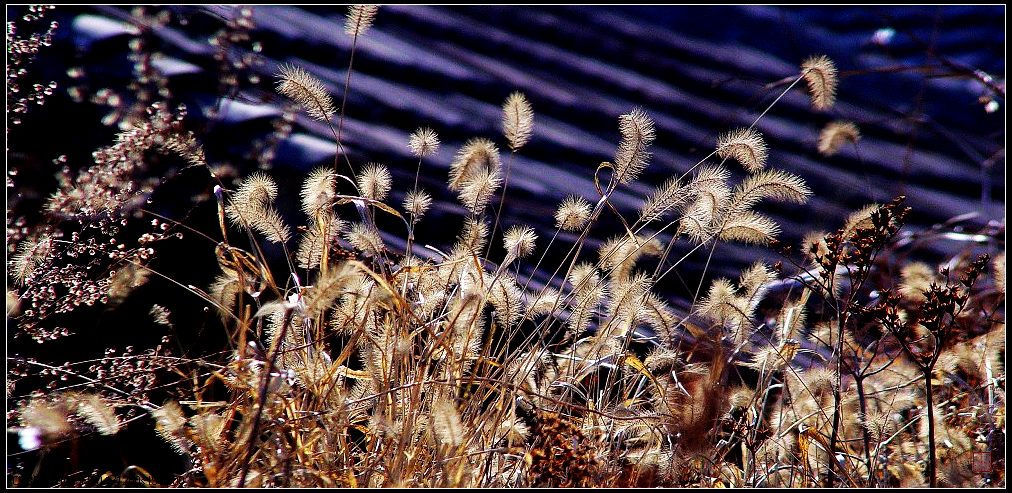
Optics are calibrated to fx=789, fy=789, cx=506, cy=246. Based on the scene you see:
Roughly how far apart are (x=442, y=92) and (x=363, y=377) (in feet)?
6.33

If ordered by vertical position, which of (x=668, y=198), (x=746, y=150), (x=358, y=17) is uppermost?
(x=358, y=17)

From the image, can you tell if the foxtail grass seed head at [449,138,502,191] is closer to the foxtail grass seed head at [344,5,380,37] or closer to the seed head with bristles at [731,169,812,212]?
the foxtail grass seed head at [344,5,380,37]

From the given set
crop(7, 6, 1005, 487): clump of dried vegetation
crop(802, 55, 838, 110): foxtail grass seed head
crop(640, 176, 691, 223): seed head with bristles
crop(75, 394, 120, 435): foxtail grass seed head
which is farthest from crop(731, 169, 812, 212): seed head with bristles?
crop(75, 394, 120, 435): foxtail grass seed head

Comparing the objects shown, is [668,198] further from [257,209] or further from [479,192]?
[257,209]

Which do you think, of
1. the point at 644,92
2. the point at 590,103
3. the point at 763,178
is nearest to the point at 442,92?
the point at 590,103

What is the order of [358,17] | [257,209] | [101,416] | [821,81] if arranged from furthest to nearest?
[821,81] → [358,17] → [257,209] → [101,416]

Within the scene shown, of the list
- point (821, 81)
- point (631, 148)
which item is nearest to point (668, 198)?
point (631, 148)

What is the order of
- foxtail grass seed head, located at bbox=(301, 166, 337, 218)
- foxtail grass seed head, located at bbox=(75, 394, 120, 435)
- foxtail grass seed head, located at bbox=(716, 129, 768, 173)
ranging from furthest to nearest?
foxtail grass seed head, located at bbox=(716, 129, 768, 173) → foxtail grass seed head, located at bbox=(301, 166, 337, 218) → foxtail grass seed head, located at bbox=(75, 394, 120, 435)

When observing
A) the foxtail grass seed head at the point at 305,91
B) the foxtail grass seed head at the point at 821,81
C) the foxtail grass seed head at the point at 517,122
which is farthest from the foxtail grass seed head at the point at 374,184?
the foxtail grass seed head at the point at 821,81

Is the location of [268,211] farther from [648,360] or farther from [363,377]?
[648,360]

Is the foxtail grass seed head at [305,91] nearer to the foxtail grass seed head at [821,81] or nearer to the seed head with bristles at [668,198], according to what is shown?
the seed head with bristles at [668,198]

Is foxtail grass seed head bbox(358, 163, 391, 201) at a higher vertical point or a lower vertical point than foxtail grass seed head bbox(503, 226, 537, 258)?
higher

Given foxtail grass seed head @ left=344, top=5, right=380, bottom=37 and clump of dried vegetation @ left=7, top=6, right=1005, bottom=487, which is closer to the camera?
clump of dried vegetation @ left=7, top=6, right=1005, bottom=487

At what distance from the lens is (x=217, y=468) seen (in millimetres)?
1161
